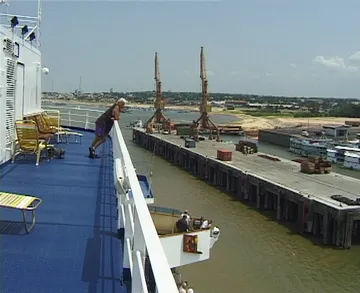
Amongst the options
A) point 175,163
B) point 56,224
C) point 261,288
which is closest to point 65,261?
point 56,224

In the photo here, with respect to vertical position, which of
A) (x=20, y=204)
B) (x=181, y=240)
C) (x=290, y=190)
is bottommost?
(x=290, y=190)

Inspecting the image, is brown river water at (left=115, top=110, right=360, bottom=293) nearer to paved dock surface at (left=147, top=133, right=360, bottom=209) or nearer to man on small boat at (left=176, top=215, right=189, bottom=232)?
paved dock surface at (left=147, top=133, right=360, bottom=209)

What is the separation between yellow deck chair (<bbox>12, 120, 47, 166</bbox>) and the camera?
8131mm

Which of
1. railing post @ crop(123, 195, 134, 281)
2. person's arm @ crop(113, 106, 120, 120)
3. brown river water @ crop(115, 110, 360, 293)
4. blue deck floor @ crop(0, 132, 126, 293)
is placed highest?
person's arm @ crop(113, 106, 120, 120)

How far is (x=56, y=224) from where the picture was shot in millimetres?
4902

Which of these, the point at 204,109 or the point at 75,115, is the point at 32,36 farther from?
the point at 204,109

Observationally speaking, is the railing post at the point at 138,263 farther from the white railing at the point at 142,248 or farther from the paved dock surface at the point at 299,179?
the paved dock surface at the point at 299,179

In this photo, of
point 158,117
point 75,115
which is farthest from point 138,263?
point 158,117

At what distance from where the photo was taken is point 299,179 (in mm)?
26984

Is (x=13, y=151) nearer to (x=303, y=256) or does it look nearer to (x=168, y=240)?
(x=168, y=240)

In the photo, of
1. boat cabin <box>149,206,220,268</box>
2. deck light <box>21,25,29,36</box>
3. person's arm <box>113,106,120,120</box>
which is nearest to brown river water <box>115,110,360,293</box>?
boat cabin <box>149,206,220,268</box>

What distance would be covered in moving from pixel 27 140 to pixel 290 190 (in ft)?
55.7

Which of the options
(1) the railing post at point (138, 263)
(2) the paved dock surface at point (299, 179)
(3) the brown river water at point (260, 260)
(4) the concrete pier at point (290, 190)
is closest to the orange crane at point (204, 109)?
(4) the concrete pier at point (290, 190)

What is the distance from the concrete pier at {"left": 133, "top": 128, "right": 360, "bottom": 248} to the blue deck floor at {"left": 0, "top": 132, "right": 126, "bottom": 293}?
14390mm
